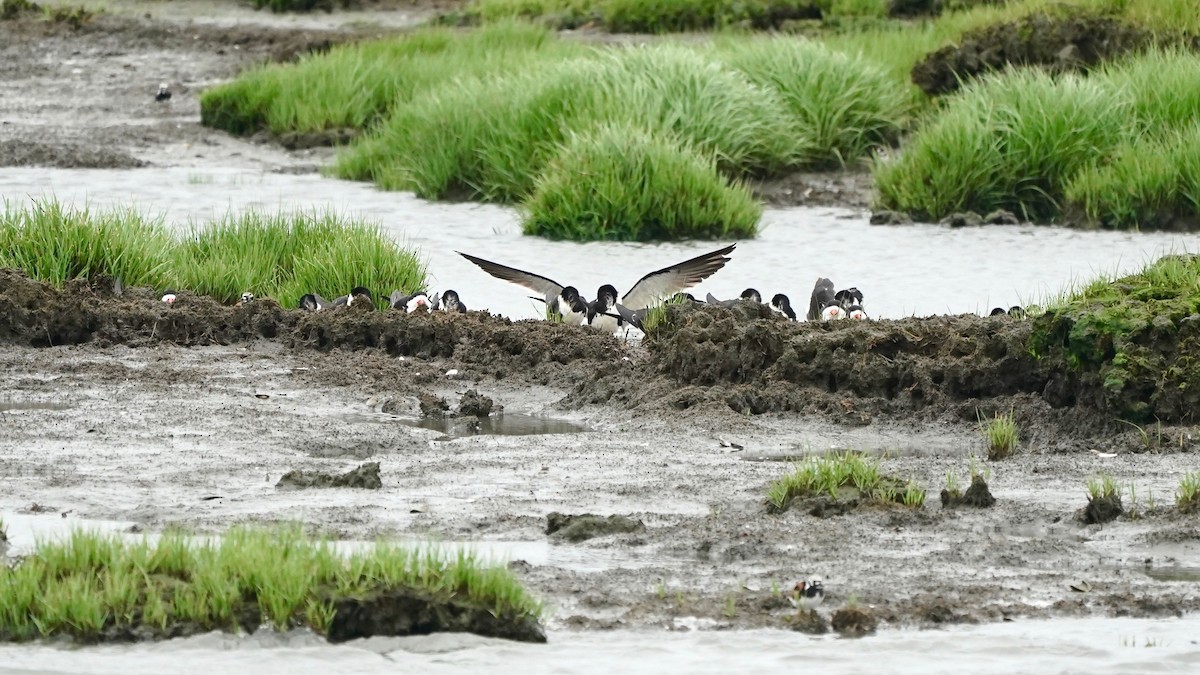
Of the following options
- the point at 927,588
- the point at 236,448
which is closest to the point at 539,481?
the point at 236,448

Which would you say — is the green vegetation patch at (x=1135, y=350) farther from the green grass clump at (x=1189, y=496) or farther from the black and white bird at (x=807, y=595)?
the black and white bird at (x=807, y=595)

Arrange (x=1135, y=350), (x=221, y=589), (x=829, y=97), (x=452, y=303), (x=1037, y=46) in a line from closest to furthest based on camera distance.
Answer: (x=221, y=589) → (x=1135, y=350) → (x=452, y=303) → (x=829, y=97) → (x=1037, y=46)

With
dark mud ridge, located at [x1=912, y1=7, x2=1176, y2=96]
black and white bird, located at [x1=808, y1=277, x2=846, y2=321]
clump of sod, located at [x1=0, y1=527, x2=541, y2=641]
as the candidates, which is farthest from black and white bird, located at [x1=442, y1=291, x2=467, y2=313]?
dark mud ridge, located at [x1=912, y1=7, x2=1176, y2=96]

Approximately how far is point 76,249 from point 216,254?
3.59 ft

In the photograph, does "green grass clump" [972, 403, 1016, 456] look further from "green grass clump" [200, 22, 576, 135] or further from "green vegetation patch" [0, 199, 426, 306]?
"green grass clump" [200, 22, 576, 135]

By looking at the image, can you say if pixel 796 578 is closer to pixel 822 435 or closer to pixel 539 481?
pixel 539 481

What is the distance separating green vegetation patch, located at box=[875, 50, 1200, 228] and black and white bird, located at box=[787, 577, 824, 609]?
1054cm

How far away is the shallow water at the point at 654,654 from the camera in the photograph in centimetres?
521

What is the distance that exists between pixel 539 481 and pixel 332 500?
2.76 ft

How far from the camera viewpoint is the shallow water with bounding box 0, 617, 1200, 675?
521 centimetres

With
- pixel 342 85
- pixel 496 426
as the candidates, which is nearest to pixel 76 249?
pixel 496 426

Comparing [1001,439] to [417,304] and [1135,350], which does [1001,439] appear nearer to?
[1135,350]

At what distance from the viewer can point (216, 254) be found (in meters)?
12.1

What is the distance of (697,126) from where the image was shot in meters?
16.8
